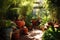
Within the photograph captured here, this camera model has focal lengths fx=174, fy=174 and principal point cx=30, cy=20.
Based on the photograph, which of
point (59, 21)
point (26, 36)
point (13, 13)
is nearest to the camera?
point (59, 21)

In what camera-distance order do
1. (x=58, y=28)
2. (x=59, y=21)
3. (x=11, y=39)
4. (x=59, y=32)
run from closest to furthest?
(x=59, y=32)
(x=58, y=28)
(x=59, y=21)
(x=11, y=39)

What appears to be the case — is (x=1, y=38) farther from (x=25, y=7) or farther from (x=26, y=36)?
(x=25, y=7)

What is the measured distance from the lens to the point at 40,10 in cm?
1227

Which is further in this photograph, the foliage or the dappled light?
the dappled light

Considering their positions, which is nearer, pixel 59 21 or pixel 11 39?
pixel 59 21

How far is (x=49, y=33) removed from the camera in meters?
6.89

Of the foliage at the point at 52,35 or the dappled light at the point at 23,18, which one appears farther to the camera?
the dappled light at the point at 23,18

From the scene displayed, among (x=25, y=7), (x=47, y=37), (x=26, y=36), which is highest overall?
(x=25, y=7)

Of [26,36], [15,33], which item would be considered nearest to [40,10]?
[26,36]

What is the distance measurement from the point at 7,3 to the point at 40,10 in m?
4.73

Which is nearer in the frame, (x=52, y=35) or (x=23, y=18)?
(x=52, y=35)

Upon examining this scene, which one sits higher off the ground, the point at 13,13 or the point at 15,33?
the point at 13,13

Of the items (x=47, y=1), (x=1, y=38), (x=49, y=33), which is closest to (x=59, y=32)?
(x=49, y=33)

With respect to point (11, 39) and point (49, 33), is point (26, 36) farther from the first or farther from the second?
point (49, 33)
